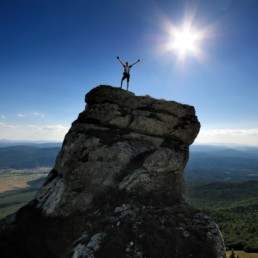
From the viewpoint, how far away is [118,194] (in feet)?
65.3

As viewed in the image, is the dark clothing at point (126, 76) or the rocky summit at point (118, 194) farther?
the dark clothing at point (126, 76)

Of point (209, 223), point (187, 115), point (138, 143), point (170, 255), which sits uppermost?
point (187, 115)

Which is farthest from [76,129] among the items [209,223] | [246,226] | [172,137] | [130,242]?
[246,226]

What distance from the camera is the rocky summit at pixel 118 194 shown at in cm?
1514

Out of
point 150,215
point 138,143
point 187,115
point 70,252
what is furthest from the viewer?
point 187,115

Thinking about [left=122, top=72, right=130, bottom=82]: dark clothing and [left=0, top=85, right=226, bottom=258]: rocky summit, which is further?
[left=122, top=72, right=130, bottom=82]: dark clothing

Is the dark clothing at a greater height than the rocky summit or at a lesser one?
greater

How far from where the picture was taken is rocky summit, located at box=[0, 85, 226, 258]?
1514 centimetres

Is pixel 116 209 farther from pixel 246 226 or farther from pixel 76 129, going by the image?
pixel 246 226

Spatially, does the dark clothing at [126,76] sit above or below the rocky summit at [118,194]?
above

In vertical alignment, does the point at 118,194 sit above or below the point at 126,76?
below

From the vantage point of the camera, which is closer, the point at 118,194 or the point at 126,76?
the point at 118,194

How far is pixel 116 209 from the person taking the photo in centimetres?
1814

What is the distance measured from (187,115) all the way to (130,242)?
16402 mm
